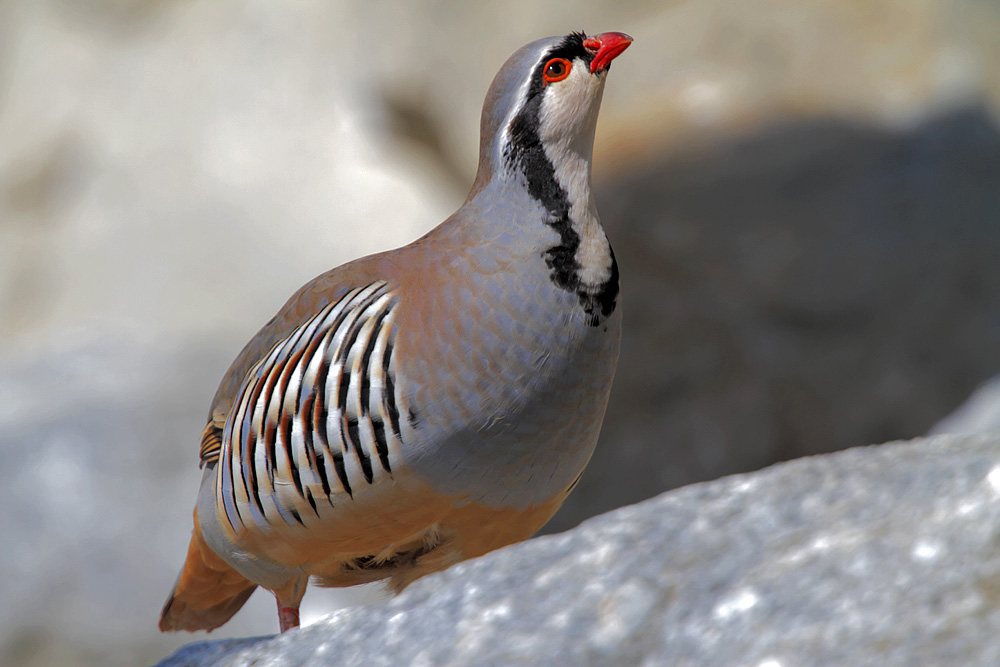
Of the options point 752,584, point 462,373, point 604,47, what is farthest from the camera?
point 604,47

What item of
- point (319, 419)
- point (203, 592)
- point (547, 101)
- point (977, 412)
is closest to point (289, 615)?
point (203, 592)

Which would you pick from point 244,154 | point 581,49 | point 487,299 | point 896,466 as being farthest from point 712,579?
point 244,154

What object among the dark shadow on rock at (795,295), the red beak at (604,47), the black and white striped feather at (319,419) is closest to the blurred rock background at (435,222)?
the dark shadow on rock at (795,295)

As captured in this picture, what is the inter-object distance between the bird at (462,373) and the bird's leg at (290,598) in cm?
16

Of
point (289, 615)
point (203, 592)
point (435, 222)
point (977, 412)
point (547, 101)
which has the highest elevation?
point (435, 222)

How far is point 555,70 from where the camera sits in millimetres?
2396

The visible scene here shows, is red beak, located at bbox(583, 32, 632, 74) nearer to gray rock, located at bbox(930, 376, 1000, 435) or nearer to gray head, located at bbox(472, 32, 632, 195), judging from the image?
gray head, located at bbox(472, 32, 632, 195)

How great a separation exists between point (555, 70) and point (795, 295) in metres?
3.73

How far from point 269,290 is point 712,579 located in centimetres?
518

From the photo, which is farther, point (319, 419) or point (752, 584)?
point (319, 419)

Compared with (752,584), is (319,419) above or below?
above

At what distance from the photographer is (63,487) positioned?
18.6ft

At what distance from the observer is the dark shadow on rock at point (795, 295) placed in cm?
556

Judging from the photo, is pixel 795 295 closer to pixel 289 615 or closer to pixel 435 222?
pixel 435 222
